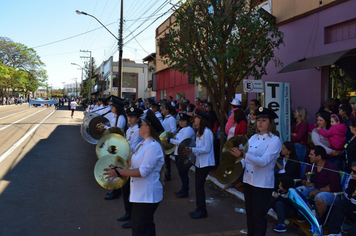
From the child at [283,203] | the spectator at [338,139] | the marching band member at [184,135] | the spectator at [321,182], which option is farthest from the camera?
the marching band member at [184,135]

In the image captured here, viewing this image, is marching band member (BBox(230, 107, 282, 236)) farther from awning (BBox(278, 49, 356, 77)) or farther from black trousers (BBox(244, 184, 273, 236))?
awning (BBox(278, 49, 356, 77))

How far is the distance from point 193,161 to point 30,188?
378cm

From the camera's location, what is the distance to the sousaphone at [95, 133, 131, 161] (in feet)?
14.9

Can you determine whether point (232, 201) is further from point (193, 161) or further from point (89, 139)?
point (89, 139)

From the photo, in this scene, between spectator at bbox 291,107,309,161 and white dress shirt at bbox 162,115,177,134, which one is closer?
spectator at bbox 291,107,309,161

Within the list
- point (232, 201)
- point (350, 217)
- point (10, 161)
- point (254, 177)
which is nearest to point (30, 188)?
point (10, 161)

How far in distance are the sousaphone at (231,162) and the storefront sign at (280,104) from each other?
3.84 metres

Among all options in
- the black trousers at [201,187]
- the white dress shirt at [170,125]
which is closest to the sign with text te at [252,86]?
the white dress shirt at [170,125]

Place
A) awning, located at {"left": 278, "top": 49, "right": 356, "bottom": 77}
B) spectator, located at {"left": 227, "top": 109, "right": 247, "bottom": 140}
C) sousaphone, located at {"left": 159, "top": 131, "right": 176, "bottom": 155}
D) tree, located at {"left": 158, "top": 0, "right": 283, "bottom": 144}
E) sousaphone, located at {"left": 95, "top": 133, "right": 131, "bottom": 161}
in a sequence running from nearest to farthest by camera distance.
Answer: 1. sousaphone, located at {"left": 95, "top": 133, "right": 131, "bottom": 161}
2. sousaphone, located at {"left": 159, "top": 131, "right": 176, "bottom": 155}
3. spectator, located at {"left": 227, "top": 109, "right": 247, "bottom": 140}
4. awning, located at {"left": 278, "top": 49, "right": 356, "bottom": 77}
5. tree, located at {"left": 158, "top": 0, "right": 283, "bottom": 144}

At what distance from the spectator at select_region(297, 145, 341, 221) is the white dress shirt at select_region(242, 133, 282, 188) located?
144 cm

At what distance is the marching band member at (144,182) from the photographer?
333 centimetres

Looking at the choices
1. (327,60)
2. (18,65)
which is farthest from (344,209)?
(18,65)

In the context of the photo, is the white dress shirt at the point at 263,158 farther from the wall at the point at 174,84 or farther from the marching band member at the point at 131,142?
the wall at the point at 174,84

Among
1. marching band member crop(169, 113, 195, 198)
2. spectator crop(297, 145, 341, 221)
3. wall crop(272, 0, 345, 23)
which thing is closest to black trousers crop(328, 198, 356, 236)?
spectator crop(297, 145, 341, 221)
